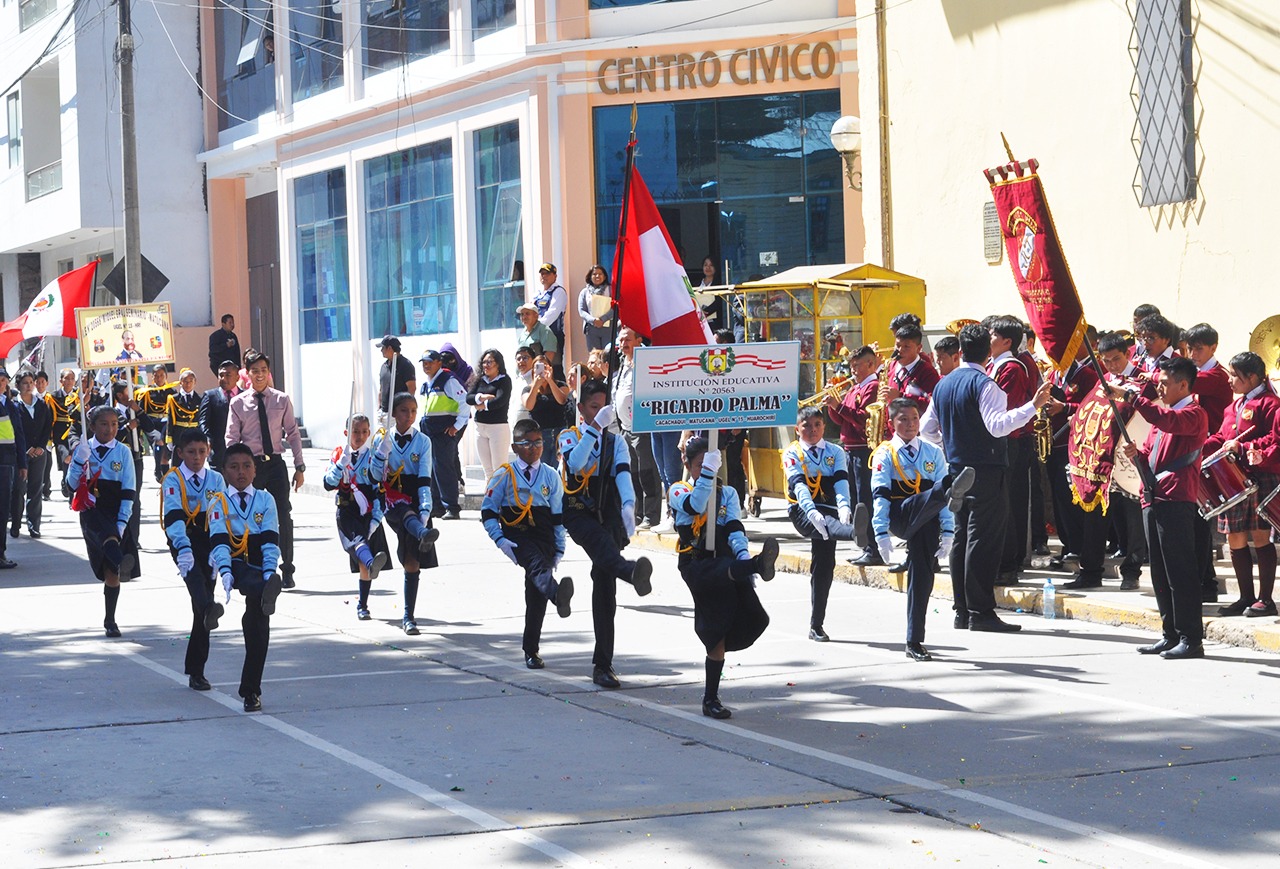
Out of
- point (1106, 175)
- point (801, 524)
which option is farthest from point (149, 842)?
point (1106, 175)

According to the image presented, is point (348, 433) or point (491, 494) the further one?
point (348, 433)

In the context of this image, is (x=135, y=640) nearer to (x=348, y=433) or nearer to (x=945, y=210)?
(x=348, y=433)

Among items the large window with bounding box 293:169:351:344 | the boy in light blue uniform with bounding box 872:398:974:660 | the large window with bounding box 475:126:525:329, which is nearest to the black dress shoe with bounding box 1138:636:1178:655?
the boy in light blue uniform with bounding box 872:398:974:660

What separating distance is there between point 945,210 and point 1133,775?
1127 cm

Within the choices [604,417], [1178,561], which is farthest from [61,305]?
[1178,561]

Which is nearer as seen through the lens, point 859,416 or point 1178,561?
point 1178,561

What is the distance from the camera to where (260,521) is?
9453mm

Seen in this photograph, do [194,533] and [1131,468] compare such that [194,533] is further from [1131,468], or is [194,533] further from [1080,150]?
[1080,150]

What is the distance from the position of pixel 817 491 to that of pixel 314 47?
21.1 metres

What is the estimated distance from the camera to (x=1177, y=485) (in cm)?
997

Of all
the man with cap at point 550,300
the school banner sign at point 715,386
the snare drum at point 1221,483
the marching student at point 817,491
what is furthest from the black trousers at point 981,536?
the man with cap at point 550,300

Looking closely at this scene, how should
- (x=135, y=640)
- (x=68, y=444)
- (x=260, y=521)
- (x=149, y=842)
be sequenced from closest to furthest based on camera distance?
1. (x=149, y=842)
2. (x=260, y=521)
3. (x=135, y=640)
4. (x=68, y=444)

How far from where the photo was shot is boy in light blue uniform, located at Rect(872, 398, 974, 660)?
10.4 metres

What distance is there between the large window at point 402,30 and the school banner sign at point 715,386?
690 inches
